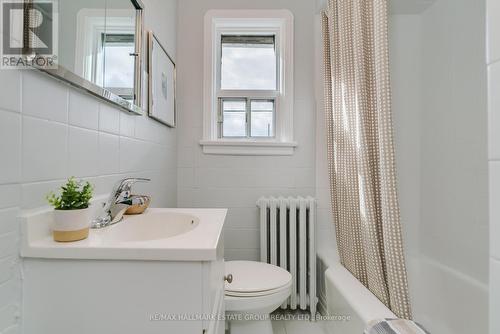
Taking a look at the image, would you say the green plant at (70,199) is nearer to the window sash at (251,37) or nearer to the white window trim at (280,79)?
the white window trim at (280,79)

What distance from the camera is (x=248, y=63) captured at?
1.81 meters

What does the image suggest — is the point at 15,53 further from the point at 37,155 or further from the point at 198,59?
the point at 198,59

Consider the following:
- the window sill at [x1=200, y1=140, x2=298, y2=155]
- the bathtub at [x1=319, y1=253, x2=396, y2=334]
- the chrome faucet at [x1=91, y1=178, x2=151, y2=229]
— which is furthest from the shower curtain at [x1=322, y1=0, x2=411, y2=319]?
the chrome faucet at [x1=91, y1=178, x2=151, y2=229]

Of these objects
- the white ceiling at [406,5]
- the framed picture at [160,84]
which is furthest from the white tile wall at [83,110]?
the white ceiling at [406,5]

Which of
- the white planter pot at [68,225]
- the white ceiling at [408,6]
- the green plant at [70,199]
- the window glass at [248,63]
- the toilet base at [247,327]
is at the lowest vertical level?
the toilet base at [247,327]

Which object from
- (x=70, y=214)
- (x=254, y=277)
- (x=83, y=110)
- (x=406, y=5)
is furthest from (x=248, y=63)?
(x=70, y=214)

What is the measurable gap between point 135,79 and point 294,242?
1.27m

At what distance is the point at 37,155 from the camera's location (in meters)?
0.58

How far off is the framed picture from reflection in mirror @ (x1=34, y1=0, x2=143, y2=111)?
14 centimetres

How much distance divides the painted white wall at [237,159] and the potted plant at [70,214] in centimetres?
110

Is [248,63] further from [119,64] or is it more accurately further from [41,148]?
[41,148]

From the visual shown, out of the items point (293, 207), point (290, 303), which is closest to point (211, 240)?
point (293, 207)

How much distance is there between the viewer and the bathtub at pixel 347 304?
2.91 ft

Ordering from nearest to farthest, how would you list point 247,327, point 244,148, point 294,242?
point 247,327 < point 294,242 < point 244,148
